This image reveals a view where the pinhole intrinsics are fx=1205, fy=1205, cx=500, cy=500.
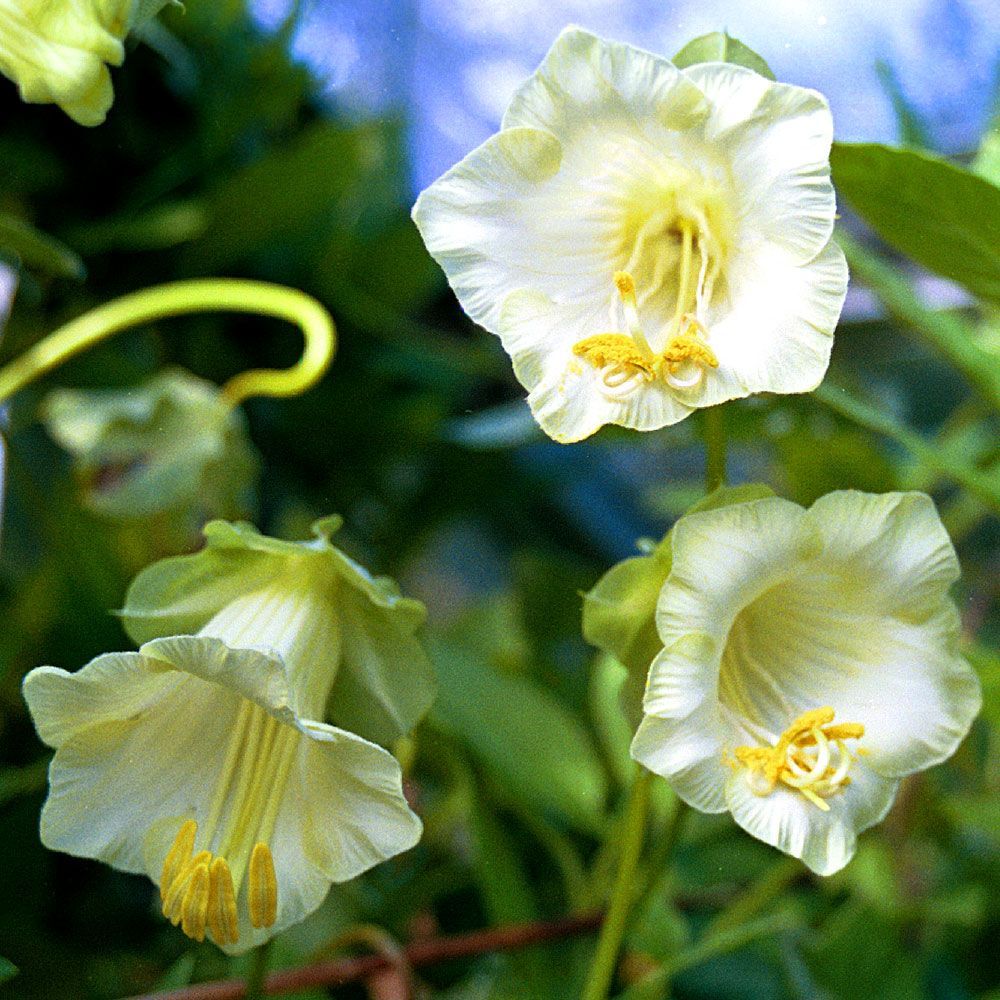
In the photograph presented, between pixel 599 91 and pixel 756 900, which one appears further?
pixel 756 900

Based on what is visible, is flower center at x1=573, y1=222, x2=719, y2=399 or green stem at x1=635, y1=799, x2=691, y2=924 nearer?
flower center at x1=573, y1=222, x2=719, y2=399

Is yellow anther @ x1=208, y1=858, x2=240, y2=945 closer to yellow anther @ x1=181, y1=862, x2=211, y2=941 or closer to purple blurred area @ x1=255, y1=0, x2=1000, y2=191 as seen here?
yellow anther @ x1=181, y1=862, x2=211, y2=941

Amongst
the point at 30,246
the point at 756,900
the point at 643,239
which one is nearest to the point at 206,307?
the point at 30,246

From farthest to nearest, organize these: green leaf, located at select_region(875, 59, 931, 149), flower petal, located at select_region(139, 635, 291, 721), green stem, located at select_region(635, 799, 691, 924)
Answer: green leaf, located at select_region(875, 59, 931, 149)
green stem, located at select_region(635, 799, 691, 924)
flower petal, located at select_region(139, 635, 291, 721)

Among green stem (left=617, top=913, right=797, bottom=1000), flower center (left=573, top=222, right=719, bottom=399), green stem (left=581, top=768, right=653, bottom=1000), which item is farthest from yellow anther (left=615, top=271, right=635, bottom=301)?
green stem (left=617, top=913, right=797, bottom=1000)

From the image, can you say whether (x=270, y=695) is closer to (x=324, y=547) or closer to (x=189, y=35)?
(x=324, y=547)

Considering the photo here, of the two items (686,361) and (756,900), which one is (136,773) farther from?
(756,900)

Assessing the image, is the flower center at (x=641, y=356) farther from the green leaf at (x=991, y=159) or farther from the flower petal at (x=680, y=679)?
the green leaf at (x=991, y=159)
